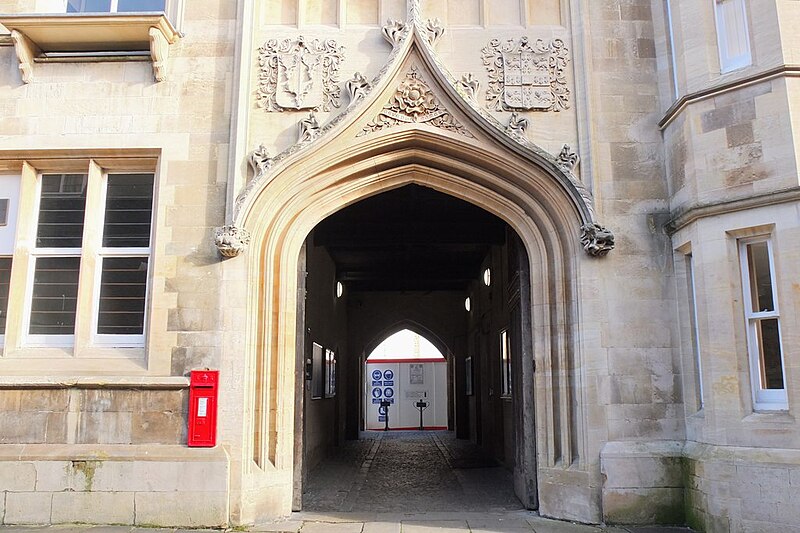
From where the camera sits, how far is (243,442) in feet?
20.8

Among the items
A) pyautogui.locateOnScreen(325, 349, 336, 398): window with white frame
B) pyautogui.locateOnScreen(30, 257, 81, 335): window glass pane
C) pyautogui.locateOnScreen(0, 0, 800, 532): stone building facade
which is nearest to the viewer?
pyautogui.locateOnScreen(0, 0, 800, 532): stone building facade

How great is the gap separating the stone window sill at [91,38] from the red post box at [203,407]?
9.95 feet

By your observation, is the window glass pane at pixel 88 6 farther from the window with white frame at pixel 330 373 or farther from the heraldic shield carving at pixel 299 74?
the window with white frame at pixel 330 373

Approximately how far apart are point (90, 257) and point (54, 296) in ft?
1.81

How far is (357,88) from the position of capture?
6871mm

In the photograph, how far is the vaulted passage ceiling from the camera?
11020mm

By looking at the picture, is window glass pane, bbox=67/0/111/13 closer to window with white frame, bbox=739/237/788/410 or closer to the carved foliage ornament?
the carved foliage ornament

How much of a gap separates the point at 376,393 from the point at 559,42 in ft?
62.9

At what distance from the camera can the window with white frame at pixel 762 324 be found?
570cm

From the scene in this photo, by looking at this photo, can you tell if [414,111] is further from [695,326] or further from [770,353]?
[770,353]

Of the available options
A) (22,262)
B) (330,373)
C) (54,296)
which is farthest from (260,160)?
(330,373)

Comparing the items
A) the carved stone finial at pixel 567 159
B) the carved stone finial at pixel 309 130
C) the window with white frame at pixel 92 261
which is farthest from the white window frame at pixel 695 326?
the window with white frame at pixel 92 261

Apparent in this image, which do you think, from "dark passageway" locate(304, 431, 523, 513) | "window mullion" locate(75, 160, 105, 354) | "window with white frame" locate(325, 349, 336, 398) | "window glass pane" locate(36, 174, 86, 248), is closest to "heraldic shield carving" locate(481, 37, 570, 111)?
"window mullion" locate(75, 160, 105, 354)

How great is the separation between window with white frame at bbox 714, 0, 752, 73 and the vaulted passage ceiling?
468 centimetres
